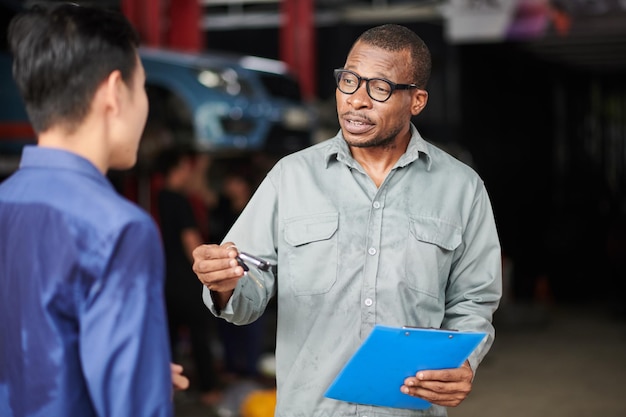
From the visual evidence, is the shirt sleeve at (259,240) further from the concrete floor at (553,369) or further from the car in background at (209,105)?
the car in background at (209,105)

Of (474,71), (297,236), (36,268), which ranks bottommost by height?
(474,71)

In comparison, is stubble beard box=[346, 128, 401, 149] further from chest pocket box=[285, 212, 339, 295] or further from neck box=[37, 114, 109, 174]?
neck box=[37, 114, 109, 174]

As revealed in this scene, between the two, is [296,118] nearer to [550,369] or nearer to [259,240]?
[550,369]

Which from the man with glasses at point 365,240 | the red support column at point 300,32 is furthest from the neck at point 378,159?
the red support column at point 300,32

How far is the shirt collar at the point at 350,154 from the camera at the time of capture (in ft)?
7.55

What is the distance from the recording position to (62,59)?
4.98ft

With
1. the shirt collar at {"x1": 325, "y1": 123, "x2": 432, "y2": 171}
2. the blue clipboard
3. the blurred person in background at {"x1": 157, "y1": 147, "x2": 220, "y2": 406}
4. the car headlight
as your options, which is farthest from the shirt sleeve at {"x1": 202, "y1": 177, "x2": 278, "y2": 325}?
the car headlight

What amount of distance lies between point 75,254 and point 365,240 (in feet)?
3.10

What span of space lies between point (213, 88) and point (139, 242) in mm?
5711

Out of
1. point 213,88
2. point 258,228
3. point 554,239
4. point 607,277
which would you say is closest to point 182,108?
point 213,88

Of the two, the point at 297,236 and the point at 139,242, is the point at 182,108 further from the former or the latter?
the point at 139,242

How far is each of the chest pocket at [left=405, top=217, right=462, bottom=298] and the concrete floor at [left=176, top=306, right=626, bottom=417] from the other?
3.93 m

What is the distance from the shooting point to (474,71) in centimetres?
1319

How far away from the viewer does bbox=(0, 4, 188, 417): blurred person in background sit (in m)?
1.41
